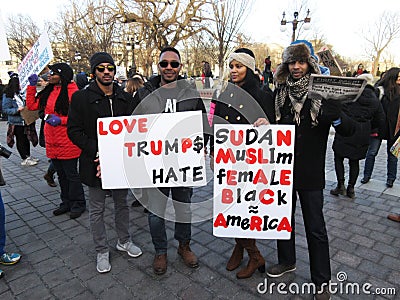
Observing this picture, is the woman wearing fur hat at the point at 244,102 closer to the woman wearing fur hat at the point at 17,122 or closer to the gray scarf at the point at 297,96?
the gray scarf at the point at 297,96

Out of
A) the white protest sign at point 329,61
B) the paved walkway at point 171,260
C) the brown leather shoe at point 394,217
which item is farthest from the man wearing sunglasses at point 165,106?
the brown leather shoe at point 394,217

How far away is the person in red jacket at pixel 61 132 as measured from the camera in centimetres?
381

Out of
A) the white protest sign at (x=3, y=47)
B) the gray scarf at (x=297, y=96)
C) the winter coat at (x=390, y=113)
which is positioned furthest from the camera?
the winter coat at (x=390, y=113)

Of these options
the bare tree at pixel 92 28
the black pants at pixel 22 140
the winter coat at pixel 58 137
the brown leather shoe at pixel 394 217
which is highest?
the bare tree at pixel 92 28

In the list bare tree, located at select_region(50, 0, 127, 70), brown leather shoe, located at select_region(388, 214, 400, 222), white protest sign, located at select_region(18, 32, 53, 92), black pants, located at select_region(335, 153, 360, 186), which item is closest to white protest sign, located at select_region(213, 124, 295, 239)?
brown leather shoe, located at select_region(388, 214, 400, 222)

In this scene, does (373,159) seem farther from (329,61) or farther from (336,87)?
(336,87)

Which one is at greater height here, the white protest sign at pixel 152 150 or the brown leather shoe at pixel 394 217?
the white protest sign at pixel 152 150

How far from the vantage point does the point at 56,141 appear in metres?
3.86

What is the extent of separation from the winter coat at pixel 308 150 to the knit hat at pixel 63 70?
9.46ft

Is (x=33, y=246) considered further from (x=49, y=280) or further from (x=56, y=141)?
(x=56, y=141)

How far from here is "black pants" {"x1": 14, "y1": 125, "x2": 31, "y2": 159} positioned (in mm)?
6398

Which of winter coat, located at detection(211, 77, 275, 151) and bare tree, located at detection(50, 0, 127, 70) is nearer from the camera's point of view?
winter coat, located at detection(211, 77, 275, 151)

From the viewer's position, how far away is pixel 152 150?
2.64m

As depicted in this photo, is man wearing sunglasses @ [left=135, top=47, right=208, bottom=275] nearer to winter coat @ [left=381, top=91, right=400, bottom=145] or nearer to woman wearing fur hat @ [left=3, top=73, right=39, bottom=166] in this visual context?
winter coat @ [left=381, top=91, right=400, bottom=145]
